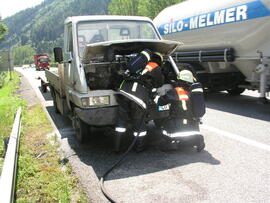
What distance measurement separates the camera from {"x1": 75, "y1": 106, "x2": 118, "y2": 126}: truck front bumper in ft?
15.7

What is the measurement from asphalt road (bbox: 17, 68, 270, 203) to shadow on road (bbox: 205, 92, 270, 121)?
3.39ft

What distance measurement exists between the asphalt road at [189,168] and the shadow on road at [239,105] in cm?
103

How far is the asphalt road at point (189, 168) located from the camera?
3.50 meters

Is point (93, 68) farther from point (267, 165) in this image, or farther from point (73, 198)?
point (267, 165)

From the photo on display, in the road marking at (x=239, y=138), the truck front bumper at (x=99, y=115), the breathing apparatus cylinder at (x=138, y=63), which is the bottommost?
the road marking at (x=239, y=138)

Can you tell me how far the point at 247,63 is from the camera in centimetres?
754

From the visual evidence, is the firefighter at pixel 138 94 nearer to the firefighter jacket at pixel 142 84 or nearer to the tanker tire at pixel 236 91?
the firefighter jacket at pixel 142 84

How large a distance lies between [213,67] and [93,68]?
186 inches

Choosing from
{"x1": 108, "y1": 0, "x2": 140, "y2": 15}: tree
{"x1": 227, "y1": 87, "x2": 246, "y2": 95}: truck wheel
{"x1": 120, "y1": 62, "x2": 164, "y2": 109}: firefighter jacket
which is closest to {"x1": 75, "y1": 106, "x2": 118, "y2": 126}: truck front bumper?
{"x1": 120, "y1": 62, "x2": 164, "y2": 109}: firefighter jacket

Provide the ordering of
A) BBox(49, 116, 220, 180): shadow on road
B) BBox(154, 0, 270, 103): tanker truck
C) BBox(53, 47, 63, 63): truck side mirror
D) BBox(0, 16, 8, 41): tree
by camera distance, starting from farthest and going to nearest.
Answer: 1. BBox(0, 16, 8, 41): tree
2. BBox(154, 0, 270, 103): tanker truck
3. BBox(53, 47, 63, 63): truck side mirror
4. BBox(49, 116, 220, 180): shadow on road

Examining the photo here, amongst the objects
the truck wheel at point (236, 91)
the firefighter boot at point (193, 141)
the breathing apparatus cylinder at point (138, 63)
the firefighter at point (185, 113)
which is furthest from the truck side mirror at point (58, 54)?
the truck wheel at point (236, 91)

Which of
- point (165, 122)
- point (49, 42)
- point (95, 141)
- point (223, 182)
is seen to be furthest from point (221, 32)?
point (49, 42)

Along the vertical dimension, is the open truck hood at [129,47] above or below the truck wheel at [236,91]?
above

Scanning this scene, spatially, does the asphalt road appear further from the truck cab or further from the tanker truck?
the tanker truck
